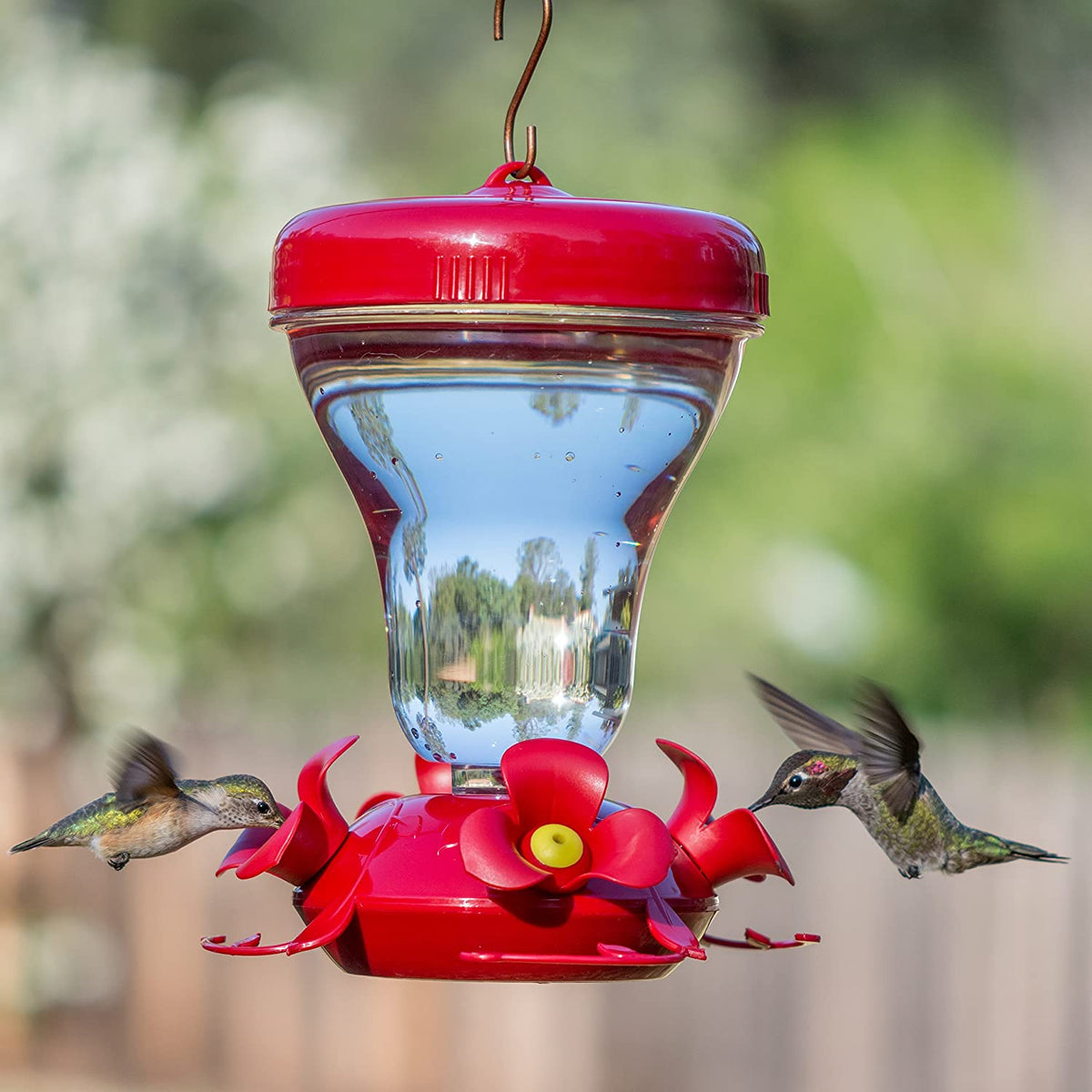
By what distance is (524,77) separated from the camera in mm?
1951

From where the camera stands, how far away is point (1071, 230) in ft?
42.5

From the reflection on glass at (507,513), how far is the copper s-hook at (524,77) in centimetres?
24

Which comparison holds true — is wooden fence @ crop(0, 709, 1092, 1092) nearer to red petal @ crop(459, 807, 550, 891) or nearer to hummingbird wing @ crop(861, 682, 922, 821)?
hummingbird wing @ crop(861, 682, 922, 821)

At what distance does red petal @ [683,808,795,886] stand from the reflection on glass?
256mm

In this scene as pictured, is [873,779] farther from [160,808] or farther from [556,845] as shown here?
[160,808]

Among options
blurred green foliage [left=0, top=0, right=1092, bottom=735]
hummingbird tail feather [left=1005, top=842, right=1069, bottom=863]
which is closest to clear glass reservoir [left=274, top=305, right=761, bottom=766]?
hummingbird tail feather [left=1005, top=842, right=1069, bottom=863]

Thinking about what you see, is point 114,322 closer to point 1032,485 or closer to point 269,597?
point 269,597

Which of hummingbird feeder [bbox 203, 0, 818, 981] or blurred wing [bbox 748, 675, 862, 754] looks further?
blurred wing [bbox 748, 675, 862, 754]

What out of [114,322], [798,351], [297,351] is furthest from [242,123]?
[297,351]

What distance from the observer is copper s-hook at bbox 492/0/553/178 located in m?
1.93

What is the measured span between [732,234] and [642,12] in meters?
11.8

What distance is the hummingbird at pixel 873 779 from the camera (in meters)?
2.40

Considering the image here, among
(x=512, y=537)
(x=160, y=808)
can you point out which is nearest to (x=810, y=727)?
(x=512, y=537)

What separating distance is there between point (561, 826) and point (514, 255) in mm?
623
